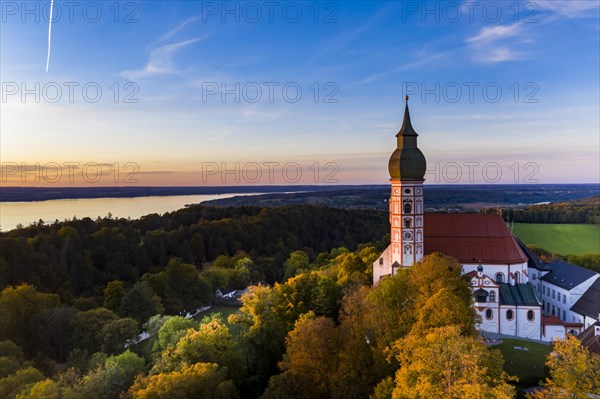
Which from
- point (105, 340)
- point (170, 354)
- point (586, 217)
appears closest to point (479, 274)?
point (170, 354)

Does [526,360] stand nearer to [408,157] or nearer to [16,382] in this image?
[408,157]

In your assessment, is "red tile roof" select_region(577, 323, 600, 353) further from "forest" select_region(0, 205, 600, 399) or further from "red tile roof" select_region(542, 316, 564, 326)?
"forest" select_region(0, 205, 600, 399)

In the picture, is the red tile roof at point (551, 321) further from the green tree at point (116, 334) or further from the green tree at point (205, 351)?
the green tree at point (116, 334)

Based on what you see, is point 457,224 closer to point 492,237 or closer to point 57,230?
point 492,237

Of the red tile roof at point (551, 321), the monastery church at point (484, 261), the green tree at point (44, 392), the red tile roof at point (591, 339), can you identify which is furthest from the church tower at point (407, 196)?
the green tree at point (44, 392)

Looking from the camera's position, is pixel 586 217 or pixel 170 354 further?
pixel 586 217

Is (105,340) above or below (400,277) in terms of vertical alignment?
below

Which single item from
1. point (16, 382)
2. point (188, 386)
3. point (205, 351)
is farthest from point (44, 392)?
point (205, 351)
